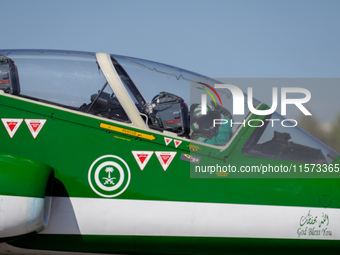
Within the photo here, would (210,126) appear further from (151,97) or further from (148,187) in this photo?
(148,187)

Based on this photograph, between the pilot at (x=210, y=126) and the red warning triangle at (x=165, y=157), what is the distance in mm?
393

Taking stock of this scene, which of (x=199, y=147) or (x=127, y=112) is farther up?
(x=127, y=112)

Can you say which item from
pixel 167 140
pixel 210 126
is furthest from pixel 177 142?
pixel 210 126

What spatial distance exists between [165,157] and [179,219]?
2.17 ft

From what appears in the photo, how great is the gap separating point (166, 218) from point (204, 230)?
1.32 ft

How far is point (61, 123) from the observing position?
16.8 ft

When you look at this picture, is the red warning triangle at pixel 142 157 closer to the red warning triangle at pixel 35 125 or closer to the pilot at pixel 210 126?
the pilot at pixel 210 126

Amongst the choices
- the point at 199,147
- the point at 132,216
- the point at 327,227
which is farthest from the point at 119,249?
the point at 327,227

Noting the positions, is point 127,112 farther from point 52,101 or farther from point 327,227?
point 327,227

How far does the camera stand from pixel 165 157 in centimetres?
502

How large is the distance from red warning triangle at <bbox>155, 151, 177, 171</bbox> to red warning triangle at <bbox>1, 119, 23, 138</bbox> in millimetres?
1510

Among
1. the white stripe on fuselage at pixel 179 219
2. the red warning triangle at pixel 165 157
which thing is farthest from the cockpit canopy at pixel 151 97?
the white stripe on fuselage at pixel 179 219

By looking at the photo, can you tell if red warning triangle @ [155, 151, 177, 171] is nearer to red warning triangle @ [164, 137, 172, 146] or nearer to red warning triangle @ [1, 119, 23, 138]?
red warning triangle @ [164, 137, 172, 146]

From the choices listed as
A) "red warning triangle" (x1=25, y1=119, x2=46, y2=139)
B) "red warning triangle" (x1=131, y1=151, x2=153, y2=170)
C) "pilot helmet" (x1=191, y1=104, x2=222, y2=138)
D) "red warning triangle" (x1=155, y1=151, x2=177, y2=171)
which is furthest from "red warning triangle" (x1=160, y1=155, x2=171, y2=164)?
"red warning triangle" (x1=25, y1=119, x2=46, y2=139)
